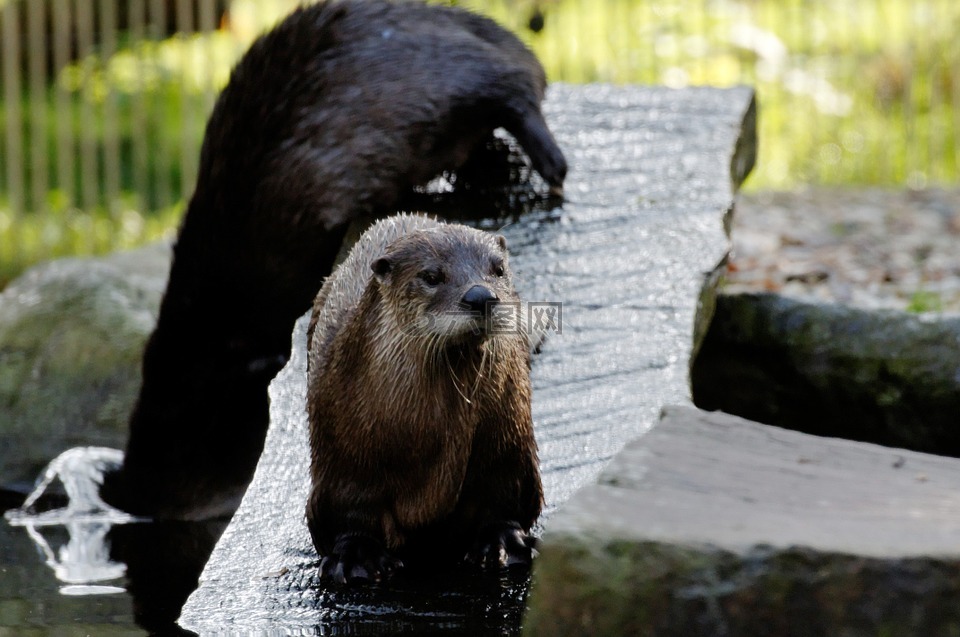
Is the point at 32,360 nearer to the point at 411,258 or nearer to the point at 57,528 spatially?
the point at 57,528

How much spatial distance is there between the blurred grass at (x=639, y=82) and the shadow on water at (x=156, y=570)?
333 cm

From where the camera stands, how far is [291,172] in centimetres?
471

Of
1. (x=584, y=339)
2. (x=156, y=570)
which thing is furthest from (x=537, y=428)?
(x=156, y=570)

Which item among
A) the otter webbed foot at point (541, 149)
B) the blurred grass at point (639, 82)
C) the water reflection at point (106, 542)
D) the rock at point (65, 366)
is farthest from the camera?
the blurred grass at point (639, 82)

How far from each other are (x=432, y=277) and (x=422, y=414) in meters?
0.27

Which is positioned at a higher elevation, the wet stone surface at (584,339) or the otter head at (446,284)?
the otter head at (446,284)

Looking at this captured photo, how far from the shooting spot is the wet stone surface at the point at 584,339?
2.80 meters

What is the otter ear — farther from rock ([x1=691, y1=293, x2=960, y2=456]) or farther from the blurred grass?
the blurred grass

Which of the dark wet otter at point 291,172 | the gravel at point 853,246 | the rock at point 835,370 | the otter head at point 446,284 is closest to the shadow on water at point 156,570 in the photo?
the dark wet otter at point 291,172

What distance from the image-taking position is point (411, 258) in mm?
2723

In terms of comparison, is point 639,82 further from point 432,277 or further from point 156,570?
point 432,277

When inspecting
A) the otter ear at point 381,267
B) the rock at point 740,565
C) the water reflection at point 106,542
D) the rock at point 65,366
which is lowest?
the water reflection at point 106,542

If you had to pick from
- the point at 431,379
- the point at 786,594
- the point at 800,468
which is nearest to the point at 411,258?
the point at 431,379

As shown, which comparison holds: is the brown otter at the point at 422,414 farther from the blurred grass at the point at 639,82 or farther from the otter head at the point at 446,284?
the blurred grass at the point at 639,82
